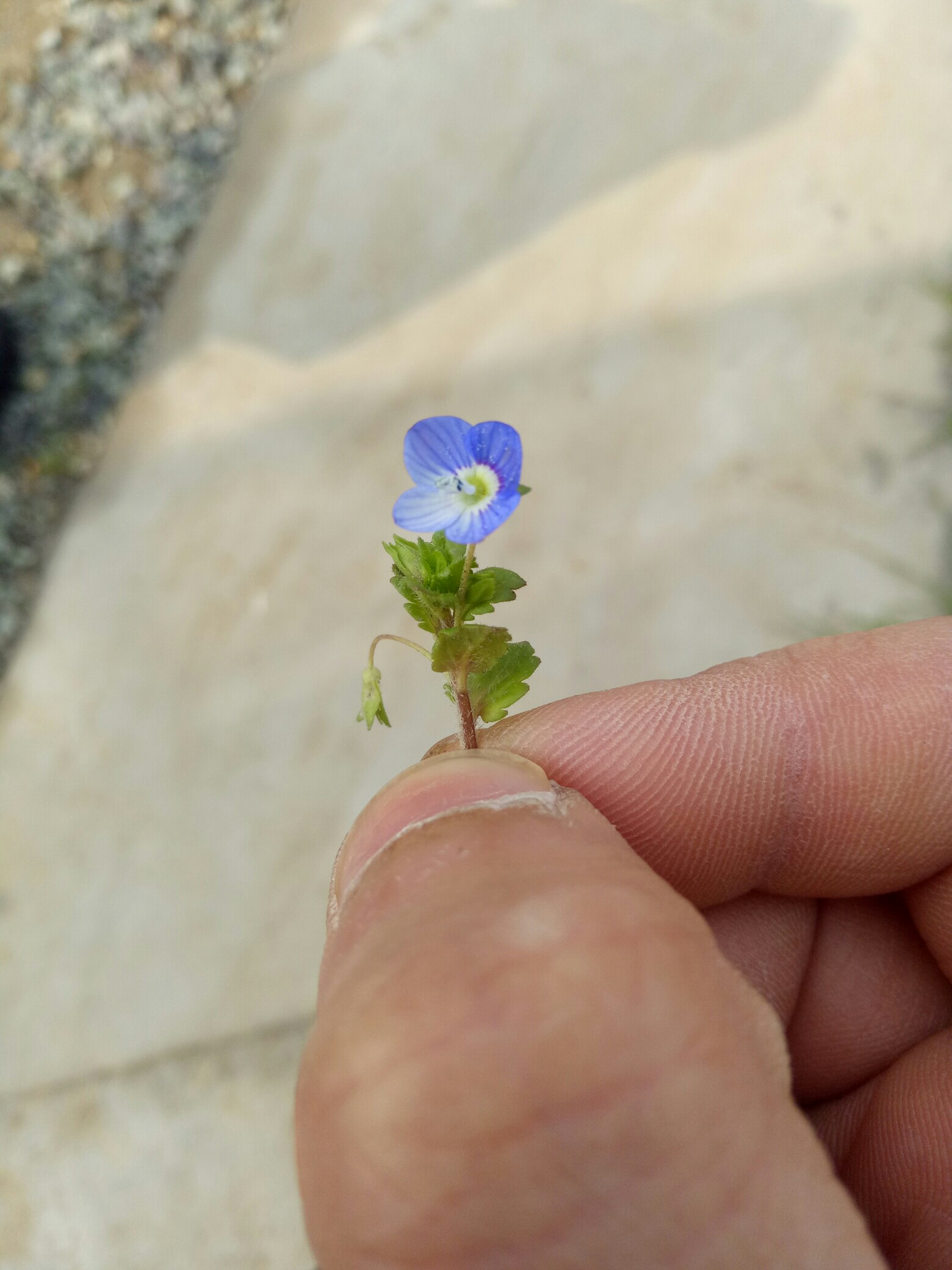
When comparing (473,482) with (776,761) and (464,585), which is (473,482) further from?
(776,761)

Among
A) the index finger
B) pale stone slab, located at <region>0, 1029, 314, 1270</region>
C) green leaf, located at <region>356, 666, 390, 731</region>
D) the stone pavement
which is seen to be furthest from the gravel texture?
the index finger

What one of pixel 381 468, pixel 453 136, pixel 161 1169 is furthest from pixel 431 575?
pixel 453 136

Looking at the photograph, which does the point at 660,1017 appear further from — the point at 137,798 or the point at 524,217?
the point at 524,217

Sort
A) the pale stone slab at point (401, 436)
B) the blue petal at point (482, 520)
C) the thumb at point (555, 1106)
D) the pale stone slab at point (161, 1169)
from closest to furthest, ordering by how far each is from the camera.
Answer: the thumb at point (555, 1106) → the blue petal at point (482, 520) → the pale stone slab at point (161, 1169) → the pale stone slab at point (401, 436)

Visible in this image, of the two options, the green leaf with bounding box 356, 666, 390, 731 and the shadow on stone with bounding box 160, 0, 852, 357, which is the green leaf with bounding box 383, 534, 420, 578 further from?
the shadow on stone with bounding box 160, 0, 852, 357

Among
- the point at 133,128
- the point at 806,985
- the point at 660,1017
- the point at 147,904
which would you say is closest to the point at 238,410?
the point at 133,128

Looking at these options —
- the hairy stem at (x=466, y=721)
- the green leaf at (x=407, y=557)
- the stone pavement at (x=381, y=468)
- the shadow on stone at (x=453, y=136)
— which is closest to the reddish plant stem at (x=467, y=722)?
the hairy stem at (x=466, y=721)

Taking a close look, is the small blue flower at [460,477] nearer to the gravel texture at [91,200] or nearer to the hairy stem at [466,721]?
the hairy stem at [466,721]
